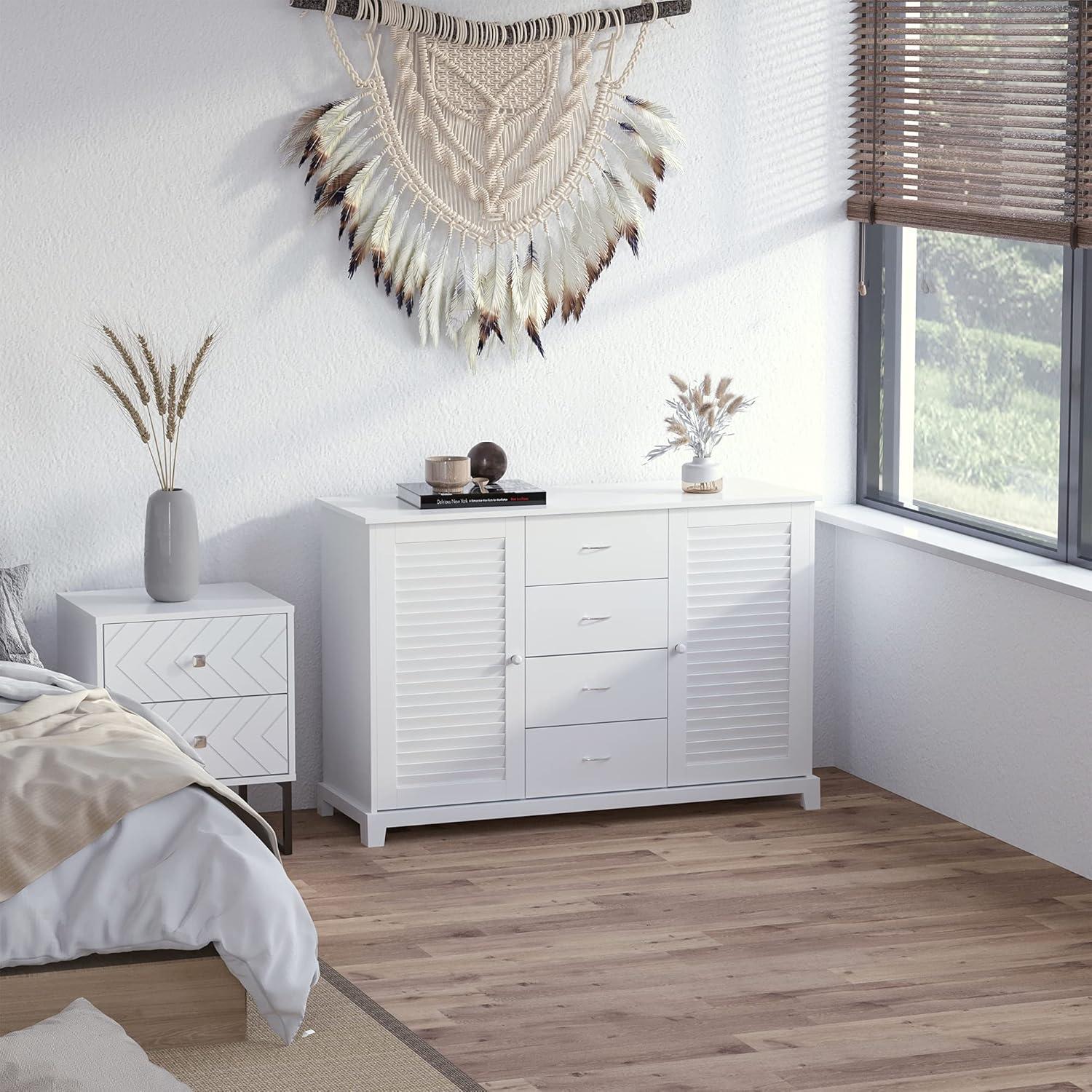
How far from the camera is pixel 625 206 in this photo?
4891 mm

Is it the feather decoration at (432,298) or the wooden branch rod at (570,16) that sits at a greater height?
the wooden branch rod at (570,16)

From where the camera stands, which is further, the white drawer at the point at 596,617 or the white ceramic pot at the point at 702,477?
the white ceramic pot at the point at 702,477

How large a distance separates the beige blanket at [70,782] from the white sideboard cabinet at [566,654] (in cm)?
91

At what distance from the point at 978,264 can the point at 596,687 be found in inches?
58.6

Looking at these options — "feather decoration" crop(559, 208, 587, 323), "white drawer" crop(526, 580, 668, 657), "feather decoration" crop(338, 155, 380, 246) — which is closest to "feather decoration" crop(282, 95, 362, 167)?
"feather decoration" crop(338, 155, 380, 246)

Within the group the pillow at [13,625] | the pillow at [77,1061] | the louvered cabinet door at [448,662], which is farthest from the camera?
the louvered cabinet door at [448,662]

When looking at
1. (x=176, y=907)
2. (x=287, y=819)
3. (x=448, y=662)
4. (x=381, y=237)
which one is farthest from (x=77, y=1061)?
(x=381, y=237)

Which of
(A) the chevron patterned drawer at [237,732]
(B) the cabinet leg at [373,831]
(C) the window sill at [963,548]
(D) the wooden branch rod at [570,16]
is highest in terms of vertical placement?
(D) the wooden branch rod at [570,16]

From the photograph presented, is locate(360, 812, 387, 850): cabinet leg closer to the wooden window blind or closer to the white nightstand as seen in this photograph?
the white nightstand

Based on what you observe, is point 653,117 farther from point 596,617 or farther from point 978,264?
point 596,617

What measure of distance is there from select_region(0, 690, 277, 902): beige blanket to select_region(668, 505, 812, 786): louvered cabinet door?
5.02 ft

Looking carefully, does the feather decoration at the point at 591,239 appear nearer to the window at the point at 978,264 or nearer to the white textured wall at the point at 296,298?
the white textured wall at the point at 296,298

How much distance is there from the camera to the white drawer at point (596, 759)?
4.62 meters

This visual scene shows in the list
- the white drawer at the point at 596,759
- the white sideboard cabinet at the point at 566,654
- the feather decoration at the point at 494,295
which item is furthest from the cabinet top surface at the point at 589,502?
the white drawer at the point at 596,759
